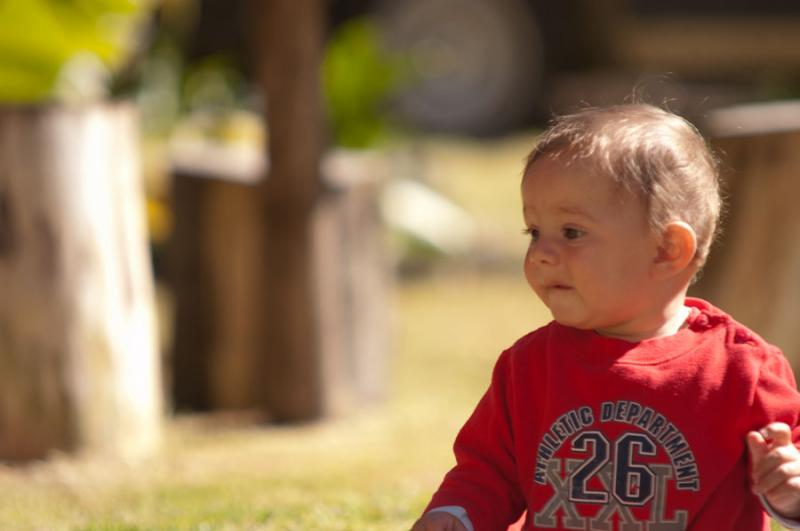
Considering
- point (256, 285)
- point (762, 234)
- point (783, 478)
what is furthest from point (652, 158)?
point (256, 285)

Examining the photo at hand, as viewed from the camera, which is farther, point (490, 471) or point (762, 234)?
point (762, 234)

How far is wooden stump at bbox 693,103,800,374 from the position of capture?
15.3 ft

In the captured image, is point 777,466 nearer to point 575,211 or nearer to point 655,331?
point 655,331

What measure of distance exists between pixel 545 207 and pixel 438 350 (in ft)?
14.3

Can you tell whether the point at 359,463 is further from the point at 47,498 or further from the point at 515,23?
the point at 515,23

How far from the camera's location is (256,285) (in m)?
5.38

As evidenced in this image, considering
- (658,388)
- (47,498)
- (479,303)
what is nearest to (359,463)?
(47,498)

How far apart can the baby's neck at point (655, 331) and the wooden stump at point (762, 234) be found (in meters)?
→ 2.46

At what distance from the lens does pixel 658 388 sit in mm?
2191

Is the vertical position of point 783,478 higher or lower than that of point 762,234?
lower

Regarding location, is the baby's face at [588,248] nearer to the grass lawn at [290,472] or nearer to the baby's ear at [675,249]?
the baby's ear at [675,249]

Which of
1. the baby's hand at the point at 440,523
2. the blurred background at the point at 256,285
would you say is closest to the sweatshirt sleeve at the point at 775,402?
the baby's hand at the point at 440,523

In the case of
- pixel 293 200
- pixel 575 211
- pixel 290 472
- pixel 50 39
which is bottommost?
pixel 290 472

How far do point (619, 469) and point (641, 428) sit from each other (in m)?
0.07
